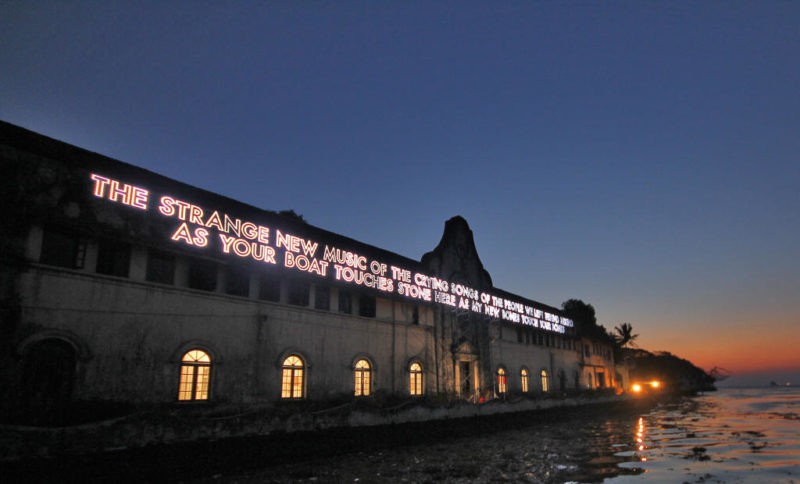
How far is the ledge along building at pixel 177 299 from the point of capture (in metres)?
14.1

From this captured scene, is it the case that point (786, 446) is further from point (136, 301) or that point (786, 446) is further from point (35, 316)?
point (35, 316)

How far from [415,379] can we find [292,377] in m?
9.44

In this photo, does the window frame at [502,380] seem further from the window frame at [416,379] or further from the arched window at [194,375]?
the arched window at [194,375]

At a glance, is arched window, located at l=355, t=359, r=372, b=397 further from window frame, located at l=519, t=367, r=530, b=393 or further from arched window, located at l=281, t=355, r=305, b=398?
window frame, located at l=519, t=367, r=530, b=393

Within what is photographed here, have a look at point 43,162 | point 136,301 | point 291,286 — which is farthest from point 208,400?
point 43,162

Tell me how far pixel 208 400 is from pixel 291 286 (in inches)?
239

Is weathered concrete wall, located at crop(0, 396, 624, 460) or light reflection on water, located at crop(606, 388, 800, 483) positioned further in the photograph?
light reflection on water, located at crop(606, 388, 800, 483)

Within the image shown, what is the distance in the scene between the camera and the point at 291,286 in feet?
72.4

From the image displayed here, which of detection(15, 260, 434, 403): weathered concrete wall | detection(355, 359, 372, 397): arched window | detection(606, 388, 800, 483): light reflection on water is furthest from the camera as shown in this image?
detection(355, 359, 372, 397): arched window

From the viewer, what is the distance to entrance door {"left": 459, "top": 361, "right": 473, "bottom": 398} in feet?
107

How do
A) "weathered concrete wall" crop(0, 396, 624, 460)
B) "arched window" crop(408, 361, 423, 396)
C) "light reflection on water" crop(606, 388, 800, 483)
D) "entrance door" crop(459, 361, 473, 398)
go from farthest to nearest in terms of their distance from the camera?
"entrance door" crop(459, 361, 473, 398) → "arched window" crop(408, 361, 423, 396) → "light reflection on water" crop(606, 388, 800, 483) → "weathered concrete wall" crop(0, 396, 624, 460)

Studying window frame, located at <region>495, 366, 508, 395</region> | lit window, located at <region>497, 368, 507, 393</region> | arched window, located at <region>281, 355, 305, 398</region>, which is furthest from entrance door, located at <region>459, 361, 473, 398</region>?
arched window, located at <region>281, 355, 305, 398</region>

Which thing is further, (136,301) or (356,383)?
(356,383)

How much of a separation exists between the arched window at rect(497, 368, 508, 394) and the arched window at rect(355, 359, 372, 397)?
47.5 ft
